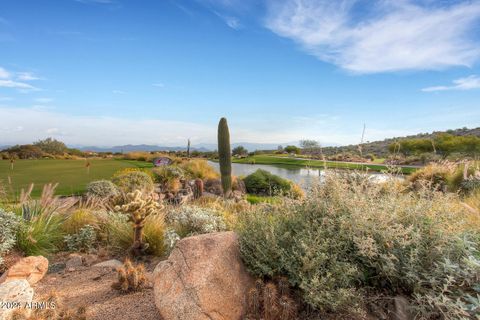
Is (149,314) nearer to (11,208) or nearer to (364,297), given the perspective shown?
(364,297)

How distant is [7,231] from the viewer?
503 centimetres

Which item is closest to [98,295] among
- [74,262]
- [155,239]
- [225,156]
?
[74,262]

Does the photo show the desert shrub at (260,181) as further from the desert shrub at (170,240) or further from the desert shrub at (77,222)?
the desert shrub at (170,240)

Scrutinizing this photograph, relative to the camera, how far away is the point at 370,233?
109 inches

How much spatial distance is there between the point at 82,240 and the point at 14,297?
3.29 metres

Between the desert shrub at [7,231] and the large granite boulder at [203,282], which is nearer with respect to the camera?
the large granite boulder at [203,282]

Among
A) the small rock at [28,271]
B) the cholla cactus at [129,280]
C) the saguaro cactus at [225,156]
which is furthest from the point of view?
the saguaro cactus at [225,156]

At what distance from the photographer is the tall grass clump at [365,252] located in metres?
2.46

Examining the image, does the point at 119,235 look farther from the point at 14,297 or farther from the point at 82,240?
the point at 14,297

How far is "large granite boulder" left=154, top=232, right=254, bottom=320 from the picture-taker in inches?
106

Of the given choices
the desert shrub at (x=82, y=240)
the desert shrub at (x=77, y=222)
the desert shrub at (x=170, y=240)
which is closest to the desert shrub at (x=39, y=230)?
the desert shrub at (x=77, y=222)

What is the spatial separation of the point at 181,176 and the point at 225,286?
45.5 feet

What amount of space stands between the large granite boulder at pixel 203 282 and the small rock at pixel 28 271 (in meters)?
2.42

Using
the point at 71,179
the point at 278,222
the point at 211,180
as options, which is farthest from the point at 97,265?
the point at 211,180
